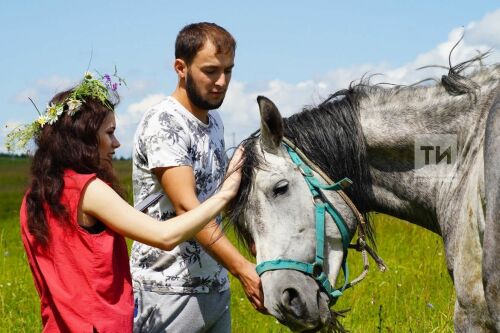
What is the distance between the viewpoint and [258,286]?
3348 millimetres

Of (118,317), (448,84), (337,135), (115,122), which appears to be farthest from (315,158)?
(118,317)

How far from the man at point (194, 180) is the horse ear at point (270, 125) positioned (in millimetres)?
352

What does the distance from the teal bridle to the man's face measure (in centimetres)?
45

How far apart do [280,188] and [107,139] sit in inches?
32.4

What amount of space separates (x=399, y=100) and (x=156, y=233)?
141cm

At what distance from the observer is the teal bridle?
3252 mm

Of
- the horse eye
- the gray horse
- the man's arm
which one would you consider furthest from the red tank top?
the horse eye

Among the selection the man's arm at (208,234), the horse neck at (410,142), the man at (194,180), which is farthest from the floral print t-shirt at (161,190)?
the horse neck at (410,142)

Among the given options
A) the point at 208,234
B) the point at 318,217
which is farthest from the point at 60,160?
the point at 318,217

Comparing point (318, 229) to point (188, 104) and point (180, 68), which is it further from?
point (180, 68)

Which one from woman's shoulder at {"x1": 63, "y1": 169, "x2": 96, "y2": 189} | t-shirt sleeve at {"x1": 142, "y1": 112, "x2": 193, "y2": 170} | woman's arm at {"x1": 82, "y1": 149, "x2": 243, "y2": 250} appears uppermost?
t-shirt sleeve at {"x1": 142, "y1": 112, "x2": 193, "y2": 170}

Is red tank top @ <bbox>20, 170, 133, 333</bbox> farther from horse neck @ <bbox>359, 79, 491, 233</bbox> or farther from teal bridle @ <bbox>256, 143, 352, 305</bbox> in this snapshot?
horse neck @ <bbox>359, 79, 491, 233</bbox>

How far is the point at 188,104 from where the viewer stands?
11.7 feet

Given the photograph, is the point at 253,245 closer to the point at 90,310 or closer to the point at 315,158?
the point at 315,158
